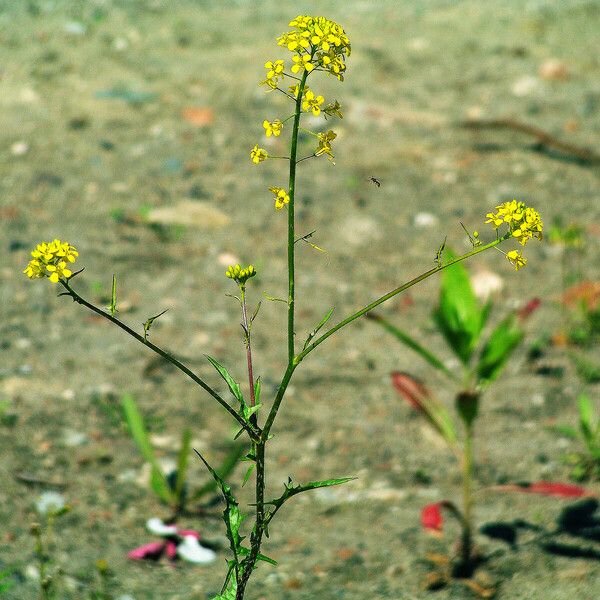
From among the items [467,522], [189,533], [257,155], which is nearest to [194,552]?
[189,533]

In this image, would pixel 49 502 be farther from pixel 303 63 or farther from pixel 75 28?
pixel 75 28

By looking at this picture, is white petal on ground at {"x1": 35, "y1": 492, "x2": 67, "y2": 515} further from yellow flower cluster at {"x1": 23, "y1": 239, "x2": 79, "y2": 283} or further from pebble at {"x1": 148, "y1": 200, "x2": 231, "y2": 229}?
pebble at {"x1": 148, "y1": 200, "x2": 231, "y2": 229}

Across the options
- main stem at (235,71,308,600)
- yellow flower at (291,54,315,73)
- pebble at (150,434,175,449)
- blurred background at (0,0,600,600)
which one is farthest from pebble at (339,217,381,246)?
yellow flower at (291,54,315,73)

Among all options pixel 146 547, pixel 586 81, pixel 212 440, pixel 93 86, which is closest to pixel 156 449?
pixel 212 440

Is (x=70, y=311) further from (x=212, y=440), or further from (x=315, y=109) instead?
(x=315, y=109)

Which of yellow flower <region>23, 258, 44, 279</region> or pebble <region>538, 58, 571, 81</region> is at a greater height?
pebble <region>538, 58, 571, 81</region>
